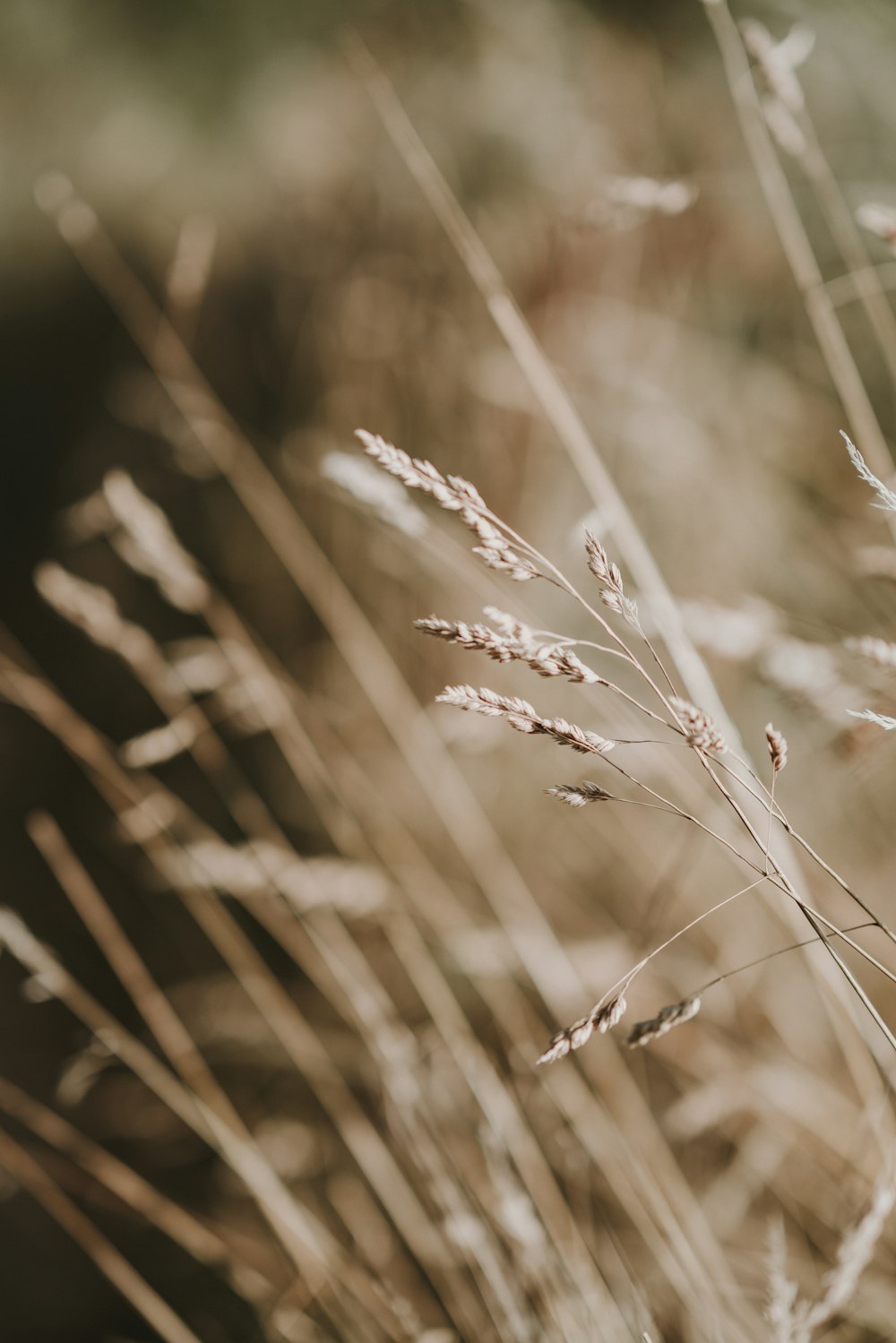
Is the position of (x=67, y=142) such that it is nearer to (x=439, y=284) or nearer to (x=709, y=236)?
(x=439, y=284)

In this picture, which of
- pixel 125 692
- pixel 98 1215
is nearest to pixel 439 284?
pixel 125 692

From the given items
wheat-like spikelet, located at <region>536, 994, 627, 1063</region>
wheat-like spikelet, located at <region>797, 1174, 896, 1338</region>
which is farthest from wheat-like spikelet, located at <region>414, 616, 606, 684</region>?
wheat-like spikelet, located at <region>797, 1174, 896, 1338</region>

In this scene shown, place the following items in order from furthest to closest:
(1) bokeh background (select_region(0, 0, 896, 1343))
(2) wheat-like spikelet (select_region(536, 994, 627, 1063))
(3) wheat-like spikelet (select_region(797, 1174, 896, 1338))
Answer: (1) bokeh background (select_region(0, 0, 896, 1343))
(3) wheat-like spikelet (select_region(797, 1174, 896, 1338))
(2) wheat-like spikelet (select_region(536, 994, 627, 1063))

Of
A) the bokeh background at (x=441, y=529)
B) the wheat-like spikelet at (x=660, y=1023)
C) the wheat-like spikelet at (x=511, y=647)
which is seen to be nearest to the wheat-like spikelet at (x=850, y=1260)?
the bokeh background at (x=441, y=529)

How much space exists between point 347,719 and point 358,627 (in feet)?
0.65

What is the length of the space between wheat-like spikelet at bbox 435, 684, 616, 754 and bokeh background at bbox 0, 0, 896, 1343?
0.58 ft

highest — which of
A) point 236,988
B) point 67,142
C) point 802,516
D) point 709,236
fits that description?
point 67,142

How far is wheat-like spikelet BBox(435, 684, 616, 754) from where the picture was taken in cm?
30

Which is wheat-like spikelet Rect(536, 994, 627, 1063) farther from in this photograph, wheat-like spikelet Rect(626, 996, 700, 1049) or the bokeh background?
the bokeh background

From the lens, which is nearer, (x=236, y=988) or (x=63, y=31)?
(x=236, y=988)

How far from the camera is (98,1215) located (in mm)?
1506

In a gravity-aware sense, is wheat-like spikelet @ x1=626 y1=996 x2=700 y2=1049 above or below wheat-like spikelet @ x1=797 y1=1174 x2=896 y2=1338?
above

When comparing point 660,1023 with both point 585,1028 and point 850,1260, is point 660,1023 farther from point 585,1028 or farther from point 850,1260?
point 850,1260

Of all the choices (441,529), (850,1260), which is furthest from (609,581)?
(441,529)
